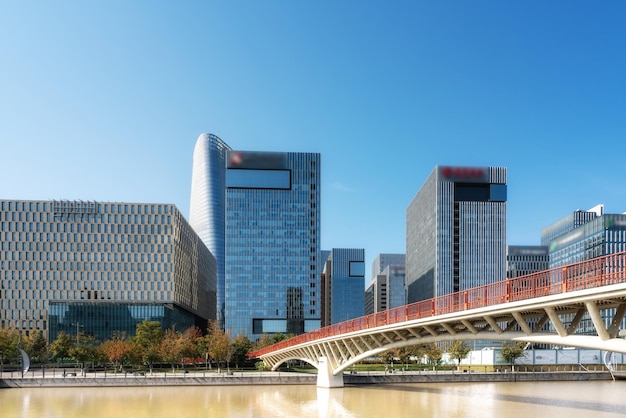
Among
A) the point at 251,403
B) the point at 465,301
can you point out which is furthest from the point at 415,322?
the point at 251,403

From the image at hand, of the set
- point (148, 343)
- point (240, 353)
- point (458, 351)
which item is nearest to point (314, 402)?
point (240, 353)

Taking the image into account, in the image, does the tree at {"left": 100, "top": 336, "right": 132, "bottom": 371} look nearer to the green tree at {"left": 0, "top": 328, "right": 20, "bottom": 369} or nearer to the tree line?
the tree line

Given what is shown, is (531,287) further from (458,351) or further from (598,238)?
(598,238)

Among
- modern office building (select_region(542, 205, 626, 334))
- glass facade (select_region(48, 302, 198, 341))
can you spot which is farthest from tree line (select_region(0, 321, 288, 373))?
modern office building (select_region(542, 205, 626, 334))

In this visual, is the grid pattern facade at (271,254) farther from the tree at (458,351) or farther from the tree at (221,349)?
the tree at (221,349)

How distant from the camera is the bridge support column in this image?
62188 millimetres

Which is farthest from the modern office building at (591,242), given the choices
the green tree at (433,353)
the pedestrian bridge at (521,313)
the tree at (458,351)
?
the pedestrian bridge at (521,313)

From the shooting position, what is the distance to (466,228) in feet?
518

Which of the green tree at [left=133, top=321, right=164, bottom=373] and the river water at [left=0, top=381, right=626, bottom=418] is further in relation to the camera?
the green tree at [left=133, top=321, right=164, bottom=373]

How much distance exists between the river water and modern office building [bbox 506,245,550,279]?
123 meters

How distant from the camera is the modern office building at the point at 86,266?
114m

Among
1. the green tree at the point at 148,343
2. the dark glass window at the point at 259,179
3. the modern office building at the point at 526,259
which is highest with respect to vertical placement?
the dark glass window at the point at 259,179

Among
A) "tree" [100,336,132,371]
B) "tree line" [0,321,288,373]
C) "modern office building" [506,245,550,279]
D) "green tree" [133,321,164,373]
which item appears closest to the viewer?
"tree" [100,336,132,371]

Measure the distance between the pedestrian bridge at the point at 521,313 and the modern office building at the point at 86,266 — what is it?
67687 millimetres
